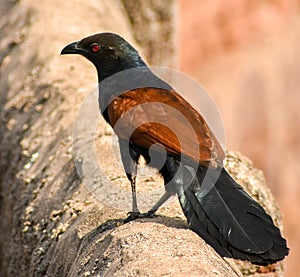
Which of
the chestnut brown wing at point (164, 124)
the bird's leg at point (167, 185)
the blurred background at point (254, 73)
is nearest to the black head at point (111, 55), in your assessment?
the chestnut brown wing at point (164, 124)

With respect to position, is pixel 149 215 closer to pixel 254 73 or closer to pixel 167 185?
pixel 167 185

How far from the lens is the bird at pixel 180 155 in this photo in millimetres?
4348

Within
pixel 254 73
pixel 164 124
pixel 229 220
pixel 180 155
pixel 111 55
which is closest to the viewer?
pixel 229 220

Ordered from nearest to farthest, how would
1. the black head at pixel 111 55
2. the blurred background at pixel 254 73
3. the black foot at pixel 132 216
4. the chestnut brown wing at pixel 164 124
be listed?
the chestnut brown wing at pixel 164 124, the black foot at pixel 132 216, the black head at pixel 111 55, the blurred background at pixel 254 73

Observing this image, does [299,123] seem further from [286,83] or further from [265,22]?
[265,22]

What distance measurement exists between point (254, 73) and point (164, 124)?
477 inches

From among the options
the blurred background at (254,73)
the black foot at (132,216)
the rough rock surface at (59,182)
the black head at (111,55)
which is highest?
the black head at (111,55)

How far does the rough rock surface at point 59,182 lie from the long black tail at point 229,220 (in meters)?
0.08

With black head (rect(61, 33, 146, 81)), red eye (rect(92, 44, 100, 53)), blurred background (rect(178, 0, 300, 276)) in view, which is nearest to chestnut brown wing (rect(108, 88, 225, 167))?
black head (rect(61, 33, 146, 81))

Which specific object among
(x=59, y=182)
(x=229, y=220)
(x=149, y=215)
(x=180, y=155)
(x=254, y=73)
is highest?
(x=180, y=155)

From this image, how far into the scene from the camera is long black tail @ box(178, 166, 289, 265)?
4.29 m

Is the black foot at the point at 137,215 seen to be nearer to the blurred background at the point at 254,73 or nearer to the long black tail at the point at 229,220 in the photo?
the long black tail at the point at 229,220

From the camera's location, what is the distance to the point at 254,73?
54.9 feet

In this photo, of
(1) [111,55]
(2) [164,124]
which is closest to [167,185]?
(2) [164,124]
